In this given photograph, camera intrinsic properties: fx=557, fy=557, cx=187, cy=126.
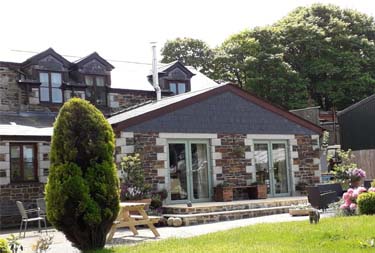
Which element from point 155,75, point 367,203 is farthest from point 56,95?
point 367,203

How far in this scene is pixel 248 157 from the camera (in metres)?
18.8

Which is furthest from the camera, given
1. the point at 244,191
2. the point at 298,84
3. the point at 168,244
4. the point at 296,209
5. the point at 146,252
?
the point at 298,84

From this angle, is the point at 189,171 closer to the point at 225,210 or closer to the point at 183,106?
the point at 183,106

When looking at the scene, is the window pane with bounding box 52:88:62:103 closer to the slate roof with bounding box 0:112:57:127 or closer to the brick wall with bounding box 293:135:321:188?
the slate roof with bounding box 0:112:57:127

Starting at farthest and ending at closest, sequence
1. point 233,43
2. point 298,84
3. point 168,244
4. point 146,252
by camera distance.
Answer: point 233,43 → point 298,84 → point 168,244 → point 146,252

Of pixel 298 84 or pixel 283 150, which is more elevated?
pixel 298 84

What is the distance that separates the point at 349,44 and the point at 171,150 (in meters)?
25.6

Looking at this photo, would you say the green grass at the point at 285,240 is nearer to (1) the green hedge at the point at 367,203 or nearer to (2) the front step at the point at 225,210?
(1) the green hedge at the point at 367,203

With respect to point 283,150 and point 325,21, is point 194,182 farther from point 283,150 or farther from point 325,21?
point 325,21

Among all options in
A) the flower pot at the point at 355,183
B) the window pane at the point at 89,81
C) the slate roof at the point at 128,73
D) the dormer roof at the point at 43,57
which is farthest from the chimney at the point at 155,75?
the flower pot at the point at 355,183

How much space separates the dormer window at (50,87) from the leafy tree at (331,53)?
20848 millimetres

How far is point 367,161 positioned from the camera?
2778 cm

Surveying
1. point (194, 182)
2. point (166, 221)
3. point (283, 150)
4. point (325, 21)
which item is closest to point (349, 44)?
point (325, 21)

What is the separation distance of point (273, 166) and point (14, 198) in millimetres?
8677
